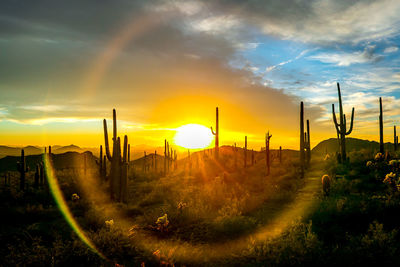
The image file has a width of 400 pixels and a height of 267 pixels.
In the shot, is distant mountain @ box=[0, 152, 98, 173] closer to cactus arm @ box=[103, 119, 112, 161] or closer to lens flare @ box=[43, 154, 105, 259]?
lens flare @ box=[43, 154, 105, 259]

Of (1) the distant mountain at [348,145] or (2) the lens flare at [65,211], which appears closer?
(2) the lens flare at [65,211]

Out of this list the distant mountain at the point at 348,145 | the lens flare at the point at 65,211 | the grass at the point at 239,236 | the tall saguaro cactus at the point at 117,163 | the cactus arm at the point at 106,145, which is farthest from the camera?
the distant mountain at the point at 348,145

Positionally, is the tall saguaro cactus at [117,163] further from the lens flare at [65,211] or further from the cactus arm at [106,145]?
the lens flare at [65,211]

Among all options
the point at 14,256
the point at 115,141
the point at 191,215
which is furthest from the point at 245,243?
the point at 115,141

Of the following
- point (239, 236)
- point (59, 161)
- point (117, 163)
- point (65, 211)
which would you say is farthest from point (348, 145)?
point (239, 236)

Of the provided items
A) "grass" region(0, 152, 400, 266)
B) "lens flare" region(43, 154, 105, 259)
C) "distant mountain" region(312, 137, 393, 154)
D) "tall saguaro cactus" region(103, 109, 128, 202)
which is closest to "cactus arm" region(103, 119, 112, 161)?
"tall saguaro cactus" region(103, 109, 128, 202)

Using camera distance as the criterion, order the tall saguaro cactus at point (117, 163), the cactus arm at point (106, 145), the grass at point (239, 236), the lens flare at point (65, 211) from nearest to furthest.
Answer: the grass at point (239, 236) → the lens flare at point (65, 211) → the cactus arm at point (106, 145) → the tall saguaro cactus at point (117, 163)

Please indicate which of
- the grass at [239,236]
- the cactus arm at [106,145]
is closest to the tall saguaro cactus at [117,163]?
the cactus arm at [106,145]

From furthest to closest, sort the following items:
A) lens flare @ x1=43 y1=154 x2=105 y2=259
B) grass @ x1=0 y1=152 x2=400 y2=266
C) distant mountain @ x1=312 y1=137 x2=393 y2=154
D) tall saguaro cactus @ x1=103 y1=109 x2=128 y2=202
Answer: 1. distant mountain @ x1=312 y1=137 x2=393 y2=154
2. tall saguaro cactus @ x1=103 y1=109 x2=128 y2=202
3. lens flare @ x1=43 y1=154 x2=105 y2=259
4. grass @ x1=0 y1=152 x2=400 y2=266

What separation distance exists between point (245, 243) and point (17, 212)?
13.6 m

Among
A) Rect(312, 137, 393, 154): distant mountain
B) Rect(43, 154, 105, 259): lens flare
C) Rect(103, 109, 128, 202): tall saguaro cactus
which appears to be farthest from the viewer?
Rect(312, 137, 393, 154): distant mountain

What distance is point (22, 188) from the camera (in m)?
23.9

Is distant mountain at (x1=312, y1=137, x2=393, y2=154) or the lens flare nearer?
the lens flare

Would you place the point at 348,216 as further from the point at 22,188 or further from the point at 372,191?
the point at 22,188
